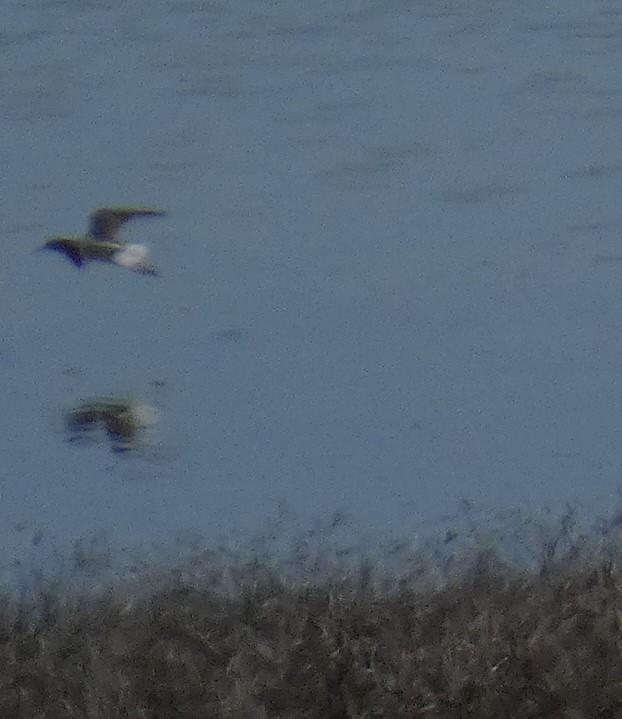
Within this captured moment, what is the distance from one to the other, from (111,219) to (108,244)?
0.12 metres

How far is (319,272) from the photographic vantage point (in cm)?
583

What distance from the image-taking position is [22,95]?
25.8 feet

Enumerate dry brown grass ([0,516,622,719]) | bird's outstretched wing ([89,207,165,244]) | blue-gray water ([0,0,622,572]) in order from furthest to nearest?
bird's outstretched wing ([89,207,165,244]) < blue-gray water ([0,0,622,572]) < dry brown grass ([0,516,622,719])

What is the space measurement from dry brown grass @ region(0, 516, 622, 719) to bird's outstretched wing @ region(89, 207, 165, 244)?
2.61 m

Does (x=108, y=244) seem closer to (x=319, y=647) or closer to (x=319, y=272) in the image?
(x=319, y=272)

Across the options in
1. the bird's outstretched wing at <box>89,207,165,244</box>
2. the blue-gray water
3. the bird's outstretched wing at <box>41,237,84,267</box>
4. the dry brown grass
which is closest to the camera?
the dry brown grass

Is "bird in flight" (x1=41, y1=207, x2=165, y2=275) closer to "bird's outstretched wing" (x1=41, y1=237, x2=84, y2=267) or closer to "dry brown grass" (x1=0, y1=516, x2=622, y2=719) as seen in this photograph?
"bird's outstretched wing" (x1=41, y1=237, x2=84, y2=267)

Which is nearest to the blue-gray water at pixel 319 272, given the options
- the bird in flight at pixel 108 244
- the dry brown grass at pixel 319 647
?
the bird in flight at pixel 108 244

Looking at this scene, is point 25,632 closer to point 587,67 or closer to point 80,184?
point 80,184

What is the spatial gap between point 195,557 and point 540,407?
1644 mm

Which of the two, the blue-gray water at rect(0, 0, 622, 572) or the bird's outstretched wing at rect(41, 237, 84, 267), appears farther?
the bird's outstretched wing at rect(41, 237, 84, 267)

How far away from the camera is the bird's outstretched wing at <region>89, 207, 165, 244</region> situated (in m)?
5.97

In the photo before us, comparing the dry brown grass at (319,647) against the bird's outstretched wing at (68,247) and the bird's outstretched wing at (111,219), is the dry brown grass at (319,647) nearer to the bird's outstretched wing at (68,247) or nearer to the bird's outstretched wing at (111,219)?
the bird's outstretched wing at (68,247)

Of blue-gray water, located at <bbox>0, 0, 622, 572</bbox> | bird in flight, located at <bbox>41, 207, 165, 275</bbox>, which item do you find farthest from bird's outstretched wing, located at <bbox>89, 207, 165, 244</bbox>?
blue-gray water, located at <bbox>0, 0, 622, 572</bbox>
